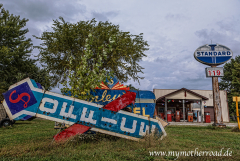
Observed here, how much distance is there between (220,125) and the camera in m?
12.8

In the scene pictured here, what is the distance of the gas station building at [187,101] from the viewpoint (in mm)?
24562

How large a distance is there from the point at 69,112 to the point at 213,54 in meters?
13.2

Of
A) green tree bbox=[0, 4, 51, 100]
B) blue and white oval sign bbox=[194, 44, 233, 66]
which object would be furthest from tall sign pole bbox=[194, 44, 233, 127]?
green tree bbox=[0, 4, 51, 100]

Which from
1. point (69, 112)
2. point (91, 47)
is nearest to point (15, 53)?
point (91, 47)

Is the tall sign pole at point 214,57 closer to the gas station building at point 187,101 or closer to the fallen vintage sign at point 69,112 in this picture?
the gas station building at point 187,101

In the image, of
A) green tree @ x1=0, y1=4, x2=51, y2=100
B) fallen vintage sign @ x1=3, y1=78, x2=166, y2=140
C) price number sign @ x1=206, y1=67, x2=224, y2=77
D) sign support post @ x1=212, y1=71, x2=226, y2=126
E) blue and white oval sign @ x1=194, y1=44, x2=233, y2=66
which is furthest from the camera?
green tree @ x1=0, y1=4, x2=51, y2=100

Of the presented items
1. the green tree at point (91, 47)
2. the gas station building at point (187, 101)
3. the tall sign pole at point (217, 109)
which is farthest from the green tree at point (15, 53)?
the tall sign pole at point (217, 109)

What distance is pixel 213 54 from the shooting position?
14180 mm

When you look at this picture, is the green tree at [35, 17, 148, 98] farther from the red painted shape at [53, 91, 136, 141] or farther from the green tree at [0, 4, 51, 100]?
the red painted shape at [53, 91, 136, 141]

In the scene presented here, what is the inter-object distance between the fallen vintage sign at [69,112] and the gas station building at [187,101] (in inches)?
781

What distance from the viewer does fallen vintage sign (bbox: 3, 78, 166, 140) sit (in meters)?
4.62

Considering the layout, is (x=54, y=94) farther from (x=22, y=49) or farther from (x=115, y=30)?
(x=22, y=49)

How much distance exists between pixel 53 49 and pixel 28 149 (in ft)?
50.9

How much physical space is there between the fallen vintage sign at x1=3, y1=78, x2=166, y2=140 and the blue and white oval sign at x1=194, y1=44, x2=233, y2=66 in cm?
1107
